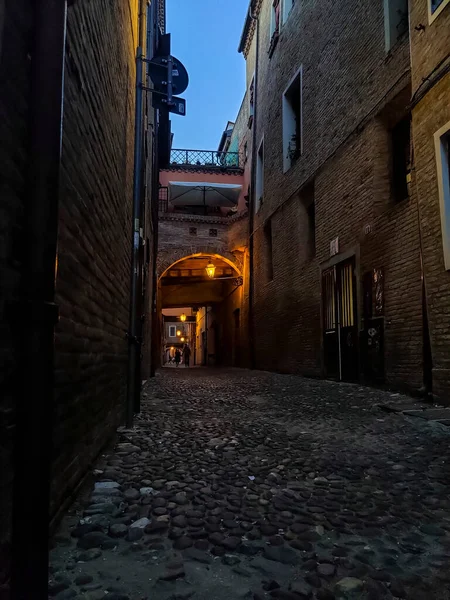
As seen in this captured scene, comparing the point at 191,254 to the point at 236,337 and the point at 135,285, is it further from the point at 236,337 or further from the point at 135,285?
the point at 135,285

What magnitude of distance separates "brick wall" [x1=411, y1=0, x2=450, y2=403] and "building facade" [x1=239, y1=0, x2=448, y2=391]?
30 centimetres

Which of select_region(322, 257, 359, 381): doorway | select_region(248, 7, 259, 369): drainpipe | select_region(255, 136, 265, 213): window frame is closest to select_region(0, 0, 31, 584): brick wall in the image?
select_region(322, 257, 359, 381): doorway

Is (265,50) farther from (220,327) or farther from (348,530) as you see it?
(348,530)

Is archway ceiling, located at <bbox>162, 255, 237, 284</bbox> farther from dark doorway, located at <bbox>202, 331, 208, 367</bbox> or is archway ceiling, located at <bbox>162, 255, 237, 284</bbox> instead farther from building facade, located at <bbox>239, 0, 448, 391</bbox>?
dark doorway, located at <bbox>202, 331, 208, 367</bbox>

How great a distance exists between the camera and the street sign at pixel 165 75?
21.8 ft

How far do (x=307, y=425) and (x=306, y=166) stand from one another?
833 cm

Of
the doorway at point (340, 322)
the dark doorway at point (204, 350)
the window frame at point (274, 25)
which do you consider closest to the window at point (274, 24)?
the window frame at point (274, 25)

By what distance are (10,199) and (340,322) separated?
27.7 feet

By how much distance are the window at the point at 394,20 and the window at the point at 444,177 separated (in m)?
2.96

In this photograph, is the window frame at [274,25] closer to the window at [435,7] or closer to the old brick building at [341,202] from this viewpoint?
the old brick building at [341,202]

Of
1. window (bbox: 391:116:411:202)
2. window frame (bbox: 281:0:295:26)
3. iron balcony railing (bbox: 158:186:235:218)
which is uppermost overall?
window frame (bbox: 281:0:295:26)

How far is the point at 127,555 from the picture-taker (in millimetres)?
1768

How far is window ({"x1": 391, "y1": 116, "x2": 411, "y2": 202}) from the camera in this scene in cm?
760

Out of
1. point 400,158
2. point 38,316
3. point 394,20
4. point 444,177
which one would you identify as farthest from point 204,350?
point 38,316
